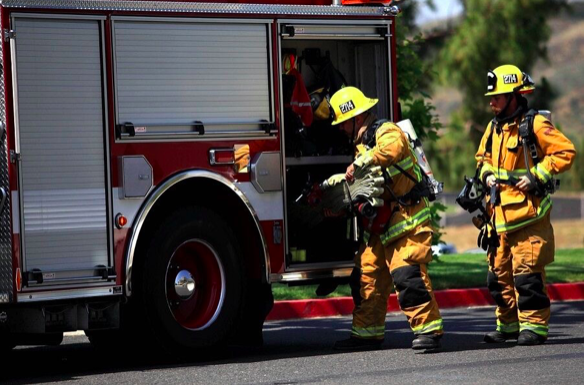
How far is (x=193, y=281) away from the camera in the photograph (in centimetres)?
839

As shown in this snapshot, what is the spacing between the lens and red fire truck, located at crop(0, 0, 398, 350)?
7617mm

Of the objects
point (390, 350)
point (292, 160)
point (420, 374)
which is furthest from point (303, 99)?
point (420, 374)

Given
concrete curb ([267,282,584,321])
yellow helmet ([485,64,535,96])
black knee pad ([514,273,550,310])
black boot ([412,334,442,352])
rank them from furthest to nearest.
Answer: concrete curb ([267,282,584,321])
yellow helmet ([485,64,535,96])
black knee pad ([514,273,550,310])
black boot ([412,334,442,352])

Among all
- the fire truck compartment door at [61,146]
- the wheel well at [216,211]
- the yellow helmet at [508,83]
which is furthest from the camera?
the yellow helmet at [508,83]

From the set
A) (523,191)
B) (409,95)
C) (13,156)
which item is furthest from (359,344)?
(409,95)

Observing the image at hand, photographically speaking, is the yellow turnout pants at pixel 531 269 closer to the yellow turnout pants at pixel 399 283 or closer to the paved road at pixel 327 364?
the paved road at pixel 327 364

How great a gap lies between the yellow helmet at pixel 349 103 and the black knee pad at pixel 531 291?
4.99ft

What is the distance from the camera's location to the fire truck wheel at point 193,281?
26.6ft

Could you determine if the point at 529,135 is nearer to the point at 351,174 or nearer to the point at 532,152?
the point at 532,152

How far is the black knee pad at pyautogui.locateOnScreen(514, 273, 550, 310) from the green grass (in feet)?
10.9

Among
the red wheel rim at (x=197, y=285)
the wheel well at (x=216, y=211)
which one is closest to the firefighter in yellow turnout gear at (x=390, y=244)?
the wheel well at (x=216, y=211)

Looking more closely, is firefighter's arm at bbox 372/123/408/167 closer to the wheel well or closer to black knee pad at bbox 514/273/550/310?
the wheel well

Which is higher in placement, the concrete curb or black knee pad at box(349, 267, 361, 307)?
black knee pad at box(349, 267, 361, 307)

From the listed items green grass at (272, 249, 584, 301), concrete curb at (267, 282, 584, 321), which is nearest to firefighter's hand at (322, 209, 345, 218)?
concrete curb at (267, 282, 584, 321)
